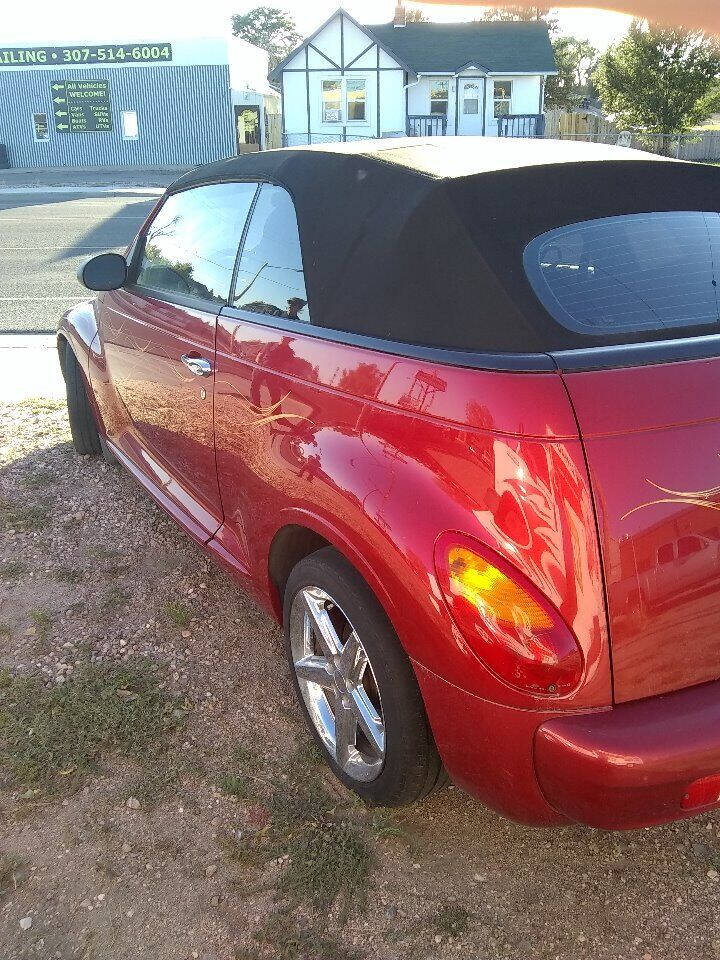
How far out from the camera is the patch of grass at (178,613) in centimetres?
347

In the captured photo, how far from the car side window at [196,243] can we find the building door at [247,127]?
115 ft

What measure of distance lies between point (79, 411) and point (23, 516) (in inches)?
32.7

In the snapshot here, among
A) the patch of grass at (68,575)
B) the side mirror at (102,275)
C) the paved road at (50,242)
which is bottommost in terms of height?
the patch of grass at (68,575)

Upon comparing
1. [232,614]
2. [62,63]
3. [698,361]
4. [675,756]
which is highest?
[62,63]

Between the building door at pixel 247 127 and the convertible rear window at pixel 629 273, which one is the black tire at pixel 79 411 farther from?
the building door at pixel 247 127

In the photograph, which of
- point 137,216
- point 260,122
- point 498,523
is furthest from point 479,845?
point 260,122

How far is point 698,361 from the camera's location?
1.84 meters

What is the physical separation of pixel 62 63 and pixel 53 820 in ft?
133

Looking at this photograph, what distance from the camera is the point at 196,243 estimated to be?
3.32 metres

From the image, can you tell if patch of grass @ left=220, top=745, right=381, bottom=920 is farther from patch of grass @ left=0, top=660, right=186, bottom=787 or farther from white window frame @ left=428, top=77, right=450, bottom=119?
white window frame @ left=428, top=77, right=450, bottom=119

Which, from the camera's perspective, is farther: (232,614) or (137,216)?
(137,216)

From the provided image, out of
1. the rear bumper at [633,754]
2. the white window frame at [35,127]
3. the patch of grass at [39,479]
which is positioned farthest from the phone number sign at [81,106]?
the rear bumper at [633,754]

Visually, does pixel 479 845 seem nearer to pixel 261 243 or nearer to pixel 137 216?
pixel 261 243

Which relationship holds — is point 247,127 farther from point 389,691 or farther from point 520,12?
point 389,691
